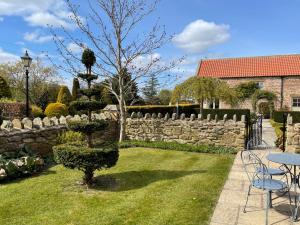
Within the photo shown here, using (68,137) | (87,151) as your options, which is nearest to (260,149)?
(68,137)

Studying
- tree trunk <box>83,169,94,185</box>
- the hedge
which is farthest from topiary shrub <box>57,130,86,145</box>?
the hedge

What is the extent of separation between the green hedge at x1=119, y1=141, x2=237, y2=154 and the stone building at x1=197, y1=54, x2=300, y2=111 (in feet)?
61.9

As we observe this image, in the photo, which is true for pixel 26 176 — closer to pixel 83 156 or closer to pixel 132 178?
pixel 83 156

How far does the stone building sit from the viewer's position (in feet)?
94.6

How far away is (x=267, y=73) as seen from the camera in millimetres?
29578

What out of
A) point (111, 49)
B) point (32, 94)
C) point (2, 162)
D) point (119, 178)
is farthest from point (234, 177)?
point (32, 94)

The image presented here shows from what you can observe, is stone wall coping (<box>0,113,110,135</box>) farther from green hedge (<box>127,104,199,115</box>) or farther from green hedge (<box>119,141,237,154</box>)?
green hedge (<box>127,104,199,115</box>)

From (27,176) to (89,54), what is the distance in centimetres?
307

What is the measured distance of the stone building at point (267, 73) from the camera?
94.6ft

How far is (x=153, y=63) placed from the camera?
37.6 feet

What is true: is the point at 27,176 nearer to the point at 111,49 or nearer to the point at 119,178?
the point at 119,178

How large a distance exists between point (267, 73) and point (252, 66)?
205 cm

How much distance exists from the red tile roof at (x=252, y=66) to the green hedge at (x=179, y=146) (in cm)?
2197

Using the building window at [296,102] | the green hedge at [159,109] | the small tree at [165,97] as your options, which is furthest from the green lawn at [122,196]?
the small tree at [165,97]
